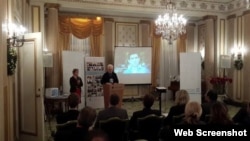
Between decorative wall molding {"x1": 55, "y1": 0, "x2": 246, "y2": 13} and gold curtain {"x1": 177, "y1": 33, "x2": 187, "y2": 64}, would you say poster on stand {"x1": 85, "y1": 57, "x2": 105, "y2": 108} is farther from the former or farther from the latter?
gold curtain {"x1": 177, "y1": 33, "x2": 187, "y2": 64}

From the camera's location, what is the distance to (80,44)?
10.5 m

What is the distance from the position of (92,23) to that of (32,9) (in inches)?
107

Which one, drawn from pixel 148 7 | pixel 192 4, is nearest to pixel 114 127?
pixel 148 7

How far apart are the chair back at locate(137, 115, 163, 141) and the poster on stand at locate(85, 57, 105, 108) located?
5.71 m

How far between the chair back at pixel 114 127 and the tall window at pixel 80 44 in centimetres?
689

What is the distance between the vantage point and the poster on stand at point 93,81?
9.59 metres

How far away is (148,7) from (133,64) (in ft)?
7.43

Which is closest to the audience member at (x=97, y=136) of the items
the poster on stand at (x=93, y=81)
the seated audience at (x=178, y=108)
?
the seated audience at (x=178, y=108)

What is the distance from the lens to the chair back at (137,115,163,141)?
3963 mm

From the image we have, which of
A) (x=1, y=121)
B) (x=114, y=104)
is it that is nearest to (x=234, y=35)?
(x=114, y=104)

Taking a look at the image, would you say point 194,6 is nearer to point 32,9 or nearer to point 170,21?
point 170,21

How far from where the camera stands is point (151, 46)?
1139 cm

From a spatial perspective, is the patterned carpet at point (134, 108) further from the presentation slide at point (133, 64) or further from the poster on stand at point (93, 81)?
the poster on stand at point (93, 81)

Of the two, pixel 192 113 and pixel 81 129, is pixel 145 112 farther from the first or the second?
pixel 81 129
